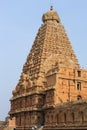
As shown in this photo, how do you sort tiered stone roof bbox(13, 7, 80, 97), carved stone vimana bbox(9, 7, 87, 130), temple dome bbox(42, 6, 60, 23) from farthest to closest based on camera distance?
temple dome bbox(42, 6, 60, 23)
tiered stone roof bbox(13, 7, 80, 97)
carved stone vimana bbox(9, 7, 87, 130)

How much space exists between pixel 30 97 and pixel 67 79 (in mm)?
8321

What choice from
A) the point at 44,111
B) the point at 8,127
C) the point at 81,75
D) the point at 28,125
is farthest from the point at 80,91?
the point at 8,127

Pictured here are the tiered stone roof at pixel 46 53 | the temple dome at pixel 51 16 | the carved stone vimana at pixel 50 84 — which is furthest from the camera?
the temple dome at pixel 51 16

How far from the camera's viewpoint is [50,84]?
187 feet

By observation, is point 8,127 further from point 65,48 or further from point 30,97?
point 65,48

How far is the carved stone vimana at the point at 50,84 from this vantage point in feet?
171

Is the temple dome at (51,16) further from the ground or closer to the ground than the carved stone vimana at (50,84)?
further from the ground

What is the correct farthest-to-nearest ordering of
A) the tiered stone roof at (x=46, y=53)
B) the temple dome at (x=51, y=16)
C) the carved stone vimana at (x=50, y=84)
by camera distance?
1. the temple dome at (x=51, y=16)
2. the tiered stone roof at (x=46, y=53)
3. the carved stone vimana at (x=50, y=84)

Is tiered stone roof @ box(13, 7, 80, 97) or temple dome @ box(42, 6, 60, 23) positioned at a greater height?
temple dome @ box(42, 6, 60, 23)

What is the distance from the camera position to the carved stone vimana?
5197 cm

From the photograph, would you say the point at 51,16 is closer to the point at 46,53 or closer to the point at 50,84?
the point at 46,53

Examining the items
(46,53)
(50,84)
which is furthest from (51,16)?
(50,84)

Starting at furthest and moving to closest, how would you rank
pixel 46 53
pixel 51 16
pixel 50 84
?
pixel 51 16, pixel 46 53, pixel 50 84

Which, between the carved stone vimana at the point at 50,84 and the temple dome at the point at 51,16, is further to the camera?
the temple dome at the point at 51,16
